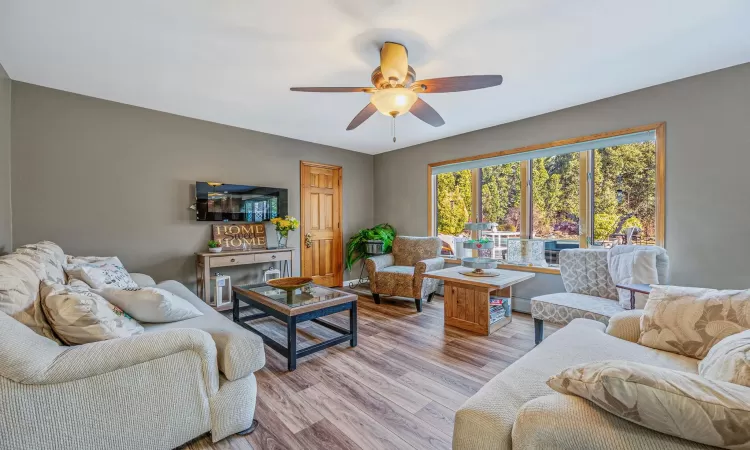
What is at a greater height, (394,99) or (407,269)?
(394,99)

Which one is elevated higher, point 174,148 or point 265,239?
point 174,148

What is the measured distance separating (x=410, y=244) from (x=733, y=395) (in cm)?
389

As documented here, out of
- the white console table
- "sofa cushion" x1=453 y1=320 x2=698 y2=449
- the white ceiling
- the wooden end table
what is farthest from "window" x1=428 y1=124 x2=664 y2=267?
the white console table

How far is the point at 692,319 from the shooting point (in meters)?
1.53

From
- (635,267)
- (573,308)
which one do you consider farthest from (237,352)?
(635,267)

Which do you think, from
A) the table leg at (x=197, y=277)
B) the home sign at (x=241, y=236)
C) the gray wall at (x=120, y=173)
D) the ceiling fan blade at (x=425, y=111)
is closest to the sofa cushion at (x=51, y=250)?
the gray wall at (x=120, y=173)

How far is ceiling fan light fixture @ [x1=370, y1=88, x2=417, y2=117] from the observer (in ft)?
6.98

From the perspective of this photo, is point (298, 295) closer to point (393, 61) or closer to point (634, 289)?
point (393, 61)

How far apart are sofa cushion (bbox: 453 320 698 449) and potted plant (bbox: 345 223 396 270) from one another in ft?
10.5

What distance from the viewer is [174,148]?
3670mm

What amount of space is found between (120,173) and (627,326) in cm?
466

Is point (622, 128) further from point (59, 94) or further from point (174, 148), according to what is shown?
point (59, 94)

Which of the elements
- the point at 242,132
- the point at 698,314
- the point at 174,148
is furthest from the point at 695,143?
the point at 174,148

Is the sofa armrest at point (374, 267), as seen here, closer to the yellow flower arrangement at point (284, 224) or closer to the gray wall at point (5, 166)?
the yellow flower arrangement at point (284, 224)
